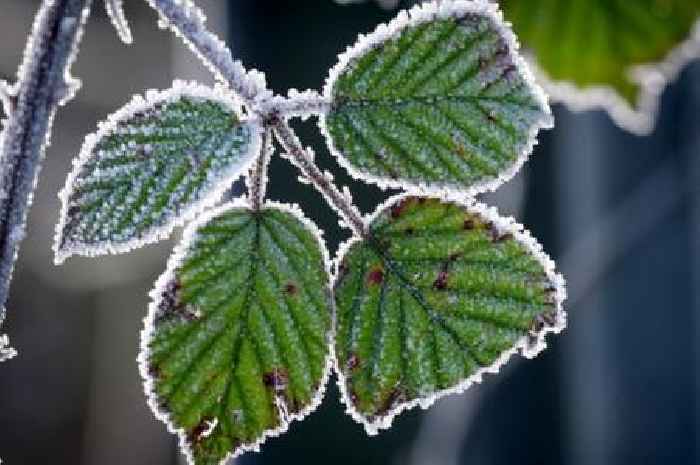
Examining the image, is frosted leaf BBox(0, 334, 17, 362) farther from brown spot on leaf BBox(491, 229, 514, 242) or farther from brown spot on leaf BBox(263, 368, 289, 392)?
brown spot on leaf BBox(491, 229, 514, 242)

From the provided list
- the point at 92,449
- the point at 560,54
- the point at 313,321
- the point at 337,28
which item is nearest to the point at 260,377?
the point at 313,321

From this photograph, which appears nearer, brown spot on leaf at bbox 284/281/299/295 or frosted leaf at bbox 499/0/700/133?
brown spot on leaf at bbox 284/281/299/295

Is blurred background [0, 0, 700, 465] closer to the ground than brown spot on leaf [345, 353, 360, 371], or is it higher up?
higher up

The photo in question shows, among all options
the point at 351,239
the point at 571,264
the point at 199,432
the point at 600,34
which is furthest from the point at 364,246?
the point at 571,264

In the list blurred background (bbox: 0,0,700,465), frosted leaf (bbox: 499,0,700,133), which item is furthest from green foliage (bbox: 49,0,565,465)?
blurred background (bbox: 0,0,700,465)

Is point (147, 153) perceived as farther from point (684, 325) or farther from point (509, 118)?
point (684, 325)

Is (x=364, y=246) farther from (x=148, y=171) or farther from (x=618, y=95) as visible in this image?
(x=618, y=95)
